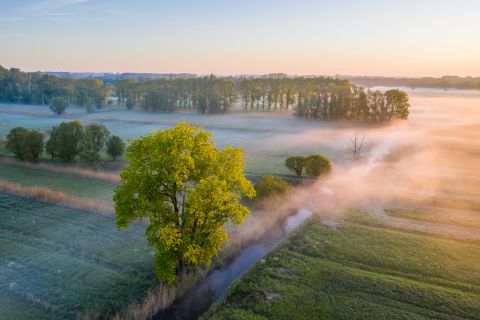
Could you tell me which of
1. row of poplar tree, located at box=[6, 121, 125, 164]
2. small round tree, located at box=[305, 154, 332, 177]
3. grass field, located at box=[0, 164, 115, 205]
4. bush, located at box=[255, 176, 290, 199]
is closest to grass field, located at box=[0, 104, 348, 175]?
small round tree, located at box=[305, 154, 332, 177]

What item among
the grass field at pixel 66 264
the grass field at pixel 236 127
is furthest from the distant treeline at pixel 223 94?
the grass field at pixel 66 264

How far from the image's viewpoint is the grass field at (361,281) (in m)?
21.9

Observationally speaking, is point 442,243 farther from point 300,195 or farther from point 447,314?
point 300,195

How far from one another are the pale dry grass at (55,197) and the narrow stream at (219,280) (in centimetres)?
1554

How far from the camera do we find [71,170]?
174 ft

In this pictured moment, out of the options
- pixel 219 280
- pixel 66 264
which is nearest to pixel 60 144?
pixel 66 264

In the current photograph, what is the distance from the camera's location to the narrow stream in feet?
77.6

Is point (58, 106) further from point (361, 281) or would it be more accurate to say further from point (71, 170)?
point (361, 281)

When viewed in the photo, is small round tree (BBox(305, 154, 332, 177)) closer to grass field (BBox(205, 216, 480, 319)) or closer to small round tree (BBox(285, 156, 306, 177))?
small round tree (BBox(285, 156, 306, 177))

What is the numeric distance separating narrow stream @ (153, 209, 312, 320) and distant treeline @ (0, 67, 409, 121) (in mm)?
84458

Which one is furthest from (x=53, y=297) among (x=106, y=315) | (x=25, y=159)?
(x=25, y=159)

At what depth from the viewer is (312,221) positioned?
37.8 m

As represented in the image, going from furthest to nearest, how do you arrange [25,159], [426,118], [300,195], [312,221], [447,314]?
[426,118]
[25,159]
[300,195]
[312,221]
[447,314]

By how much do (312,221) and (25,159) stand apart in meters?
49.1
